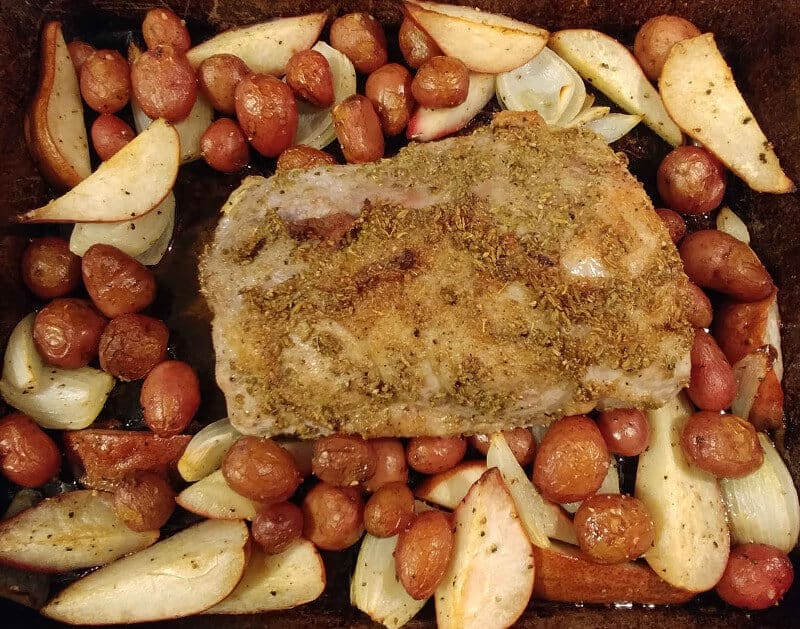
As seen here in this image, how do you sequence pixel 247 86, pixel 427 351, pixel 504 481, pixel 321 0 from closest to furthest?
1. pixel 427 351
2. pixel 504 481
3. pixel 247 86
4. pixel 321 0

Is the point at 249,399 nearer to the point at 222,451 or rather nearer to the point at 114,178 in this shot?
the point at 222,451

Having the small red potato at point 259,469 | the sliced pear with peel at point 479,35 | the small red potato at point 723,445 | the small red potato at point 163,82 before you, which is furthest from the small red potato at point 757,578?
the small red potato at point 163,82

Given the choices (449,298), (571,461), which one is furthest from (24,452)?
(571,461)

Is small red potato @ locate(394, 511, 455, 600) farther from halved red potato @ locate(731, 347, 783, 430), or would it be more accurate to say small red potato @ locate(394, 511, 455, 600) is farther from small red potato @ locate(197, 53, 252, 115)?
small red potato @ locate(197, 53, 252, 115)

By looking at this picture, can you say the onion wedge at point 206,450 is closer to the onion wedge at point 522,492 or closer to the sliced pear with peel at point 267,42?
the onion wedge at point 522,492

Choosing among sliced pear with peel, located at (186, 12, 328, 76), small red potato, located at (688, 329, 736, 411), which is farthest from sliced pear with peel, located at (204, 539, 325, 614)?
sliced pear with peel, located at (186, 12, 328, 76)

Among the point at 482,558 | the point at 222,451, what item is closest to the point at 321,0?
the point at 222,451
